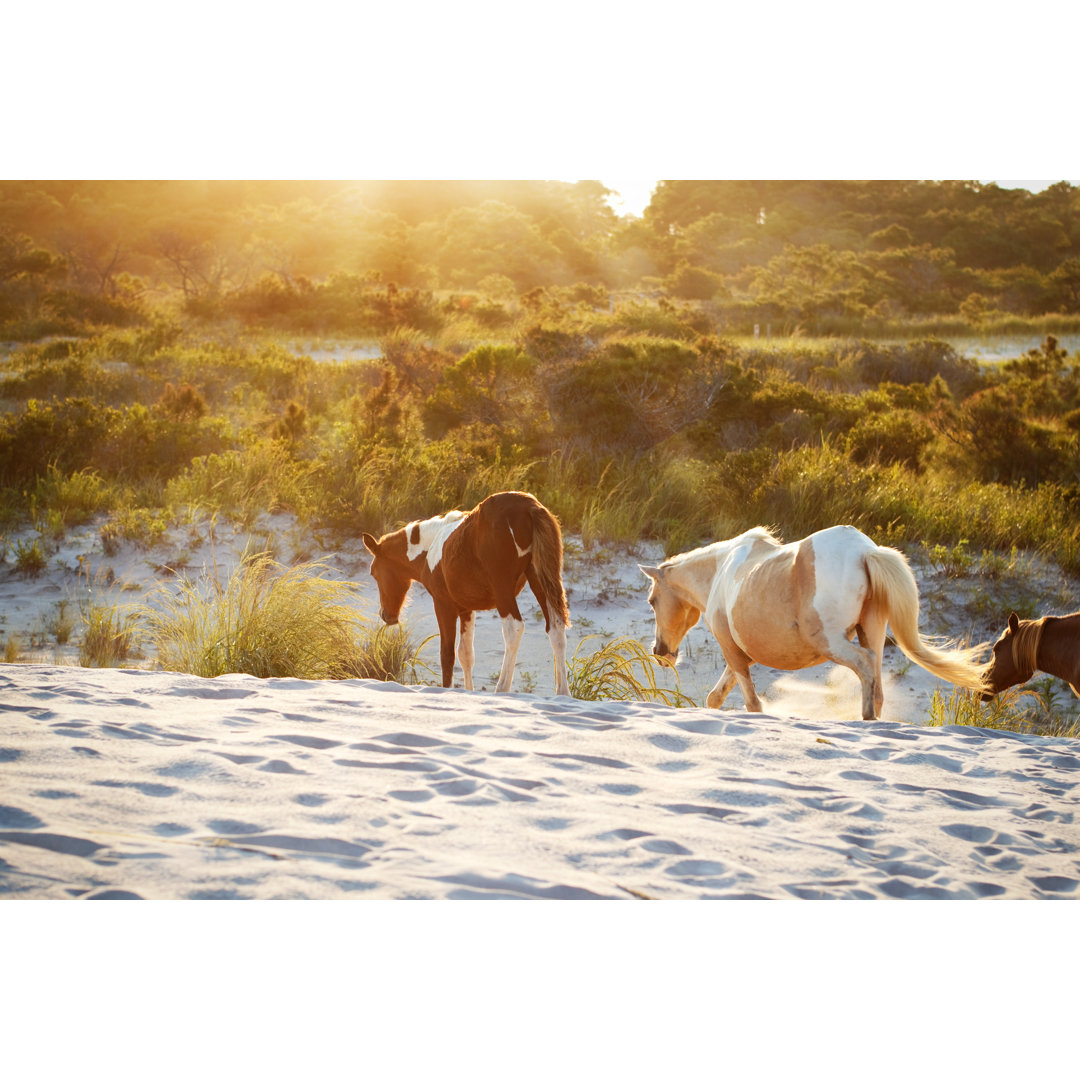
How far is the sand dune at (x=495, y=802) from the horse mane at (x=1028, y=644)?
0.79m

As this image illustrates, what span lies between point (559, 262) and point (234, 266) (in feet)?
31.2

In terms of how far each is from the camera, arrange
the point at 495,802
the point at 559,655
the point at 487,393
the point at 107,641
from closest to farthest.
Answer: the point at 495,802 < the point at 559,655 < the point at 107,641 < the point at 487,393

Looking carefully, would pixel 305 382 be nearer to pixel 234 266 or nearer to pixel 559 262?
pixel 234 266

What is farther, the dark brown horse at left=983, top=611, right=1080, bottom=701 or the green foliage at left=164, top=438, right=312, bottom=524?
the green foliage at left=164, top=438, right=312, bottom=524

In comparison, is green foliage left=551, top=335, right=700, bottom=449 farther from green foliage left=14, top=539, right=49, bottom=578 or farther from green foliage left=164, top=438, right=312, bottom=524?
green foliage left=14, top=539, right=49, bottom=578

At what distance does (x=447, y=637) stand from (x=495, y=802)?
8.38 ft

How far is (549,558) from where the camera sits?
5062mm

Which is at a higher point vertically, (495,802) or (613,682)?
(495,802)

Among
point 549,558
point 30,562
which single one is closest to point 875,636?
point 549,558

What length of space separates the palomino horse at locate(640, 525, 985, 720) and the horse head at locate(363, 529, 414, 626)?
2.03 meters

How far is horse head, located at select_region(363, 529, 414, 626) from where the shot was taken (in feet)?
19.8

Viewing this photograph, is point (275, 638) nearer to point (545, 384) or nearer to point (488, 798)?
point (488, 798)

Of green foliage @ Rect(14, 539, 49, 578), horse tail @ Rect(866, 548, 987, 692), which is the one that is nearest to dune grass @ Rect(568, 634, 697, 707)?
horse tail @ Rect(866, 548, 987, 692)

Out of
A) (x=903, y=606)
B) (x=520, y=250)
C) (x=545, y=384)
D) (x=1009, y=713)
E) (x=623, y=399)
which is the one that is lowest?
(x=1009, y=713)
